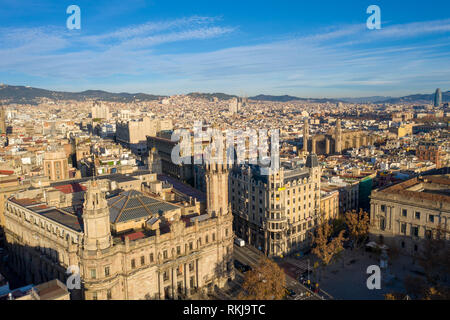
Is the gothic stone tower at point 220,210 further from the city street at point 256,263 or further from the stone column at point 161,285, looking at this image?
the stone column at point 161,285

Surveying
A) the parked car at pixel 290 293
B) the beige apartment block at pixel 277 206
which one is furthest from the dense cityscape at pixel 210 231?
the parked car at pixel 290 293

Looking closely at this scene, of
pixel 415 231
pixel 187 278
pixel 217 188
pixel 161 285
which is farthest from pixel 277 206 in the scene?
pixel 161 285

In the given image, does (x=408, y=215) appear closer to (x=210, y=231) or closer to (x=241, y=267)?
(x=241, y=267)

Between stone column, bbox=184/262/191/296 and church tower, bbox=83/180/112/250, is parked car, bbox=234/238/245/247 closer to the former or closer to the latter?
stone column, bbox=184/262/191/296

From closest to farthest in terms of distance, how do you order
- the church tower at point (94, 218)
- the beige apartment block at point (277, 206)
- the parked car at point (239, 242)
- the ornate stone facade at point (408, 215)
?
the church tower at point (94, 218)
the ornate stone facade at point (408, 215)
the beige apartment block at point (277, 206)
the parked car at point (239, 242)

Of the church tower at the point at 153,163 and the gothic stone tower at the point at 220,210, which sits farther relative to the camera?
the church tower at the point at 153,163
